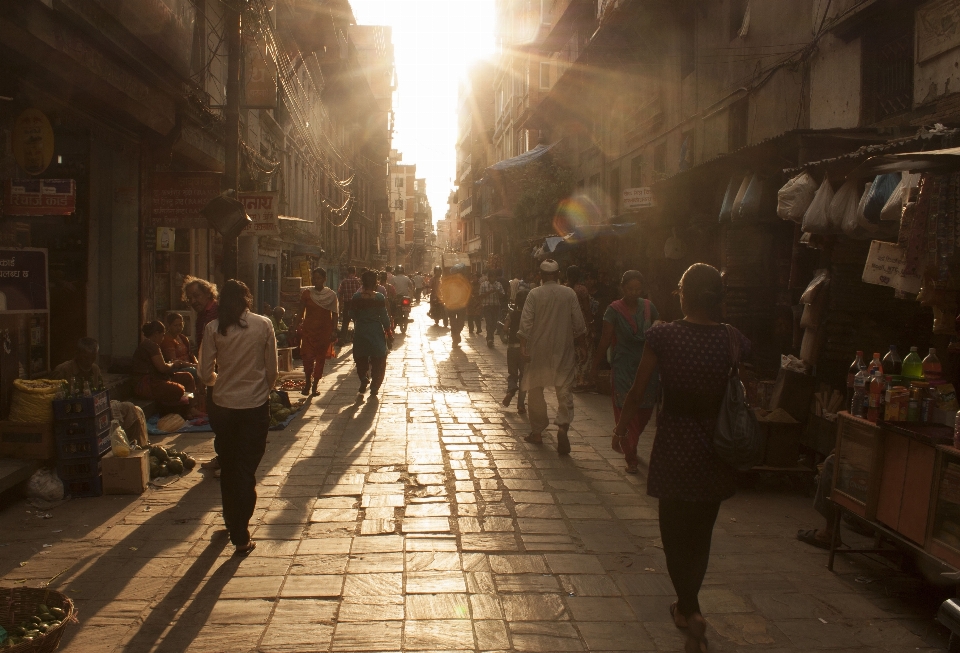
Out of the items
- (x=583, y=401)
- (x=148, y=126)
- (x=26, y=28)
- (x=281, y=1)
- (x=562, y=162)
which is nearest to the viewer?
(x=26, y=28)

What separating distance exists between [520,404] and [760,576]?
5968 mm

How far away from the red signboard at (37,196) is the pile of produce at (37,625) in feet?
14.6

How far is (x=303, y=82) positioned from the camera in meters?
28.2

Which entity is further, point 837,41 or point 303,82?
point 303,82

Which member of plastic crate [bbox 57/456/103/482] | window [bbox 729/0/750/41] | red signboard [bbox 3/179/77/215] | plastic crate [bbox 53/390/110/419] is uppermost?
window [bbox 729/0/750/41]

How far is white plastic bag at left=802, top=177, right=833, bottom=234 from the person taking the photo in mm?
7340

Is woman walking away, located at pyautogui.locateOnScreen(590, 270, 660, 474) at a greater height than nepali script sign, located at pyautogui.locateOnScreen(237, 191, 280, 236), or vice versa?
nepali script sign, located at pyautogui.locateOnScreen(237, 191, 280, 236)

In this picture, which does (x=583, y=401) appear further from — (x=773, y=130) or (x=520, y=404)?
(x=773, y=130)

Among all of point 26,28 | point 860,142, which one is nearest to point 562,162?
point 860,142

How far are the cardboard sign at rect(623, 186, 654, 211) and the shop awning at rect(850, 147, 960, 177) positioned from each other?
32.9 feet

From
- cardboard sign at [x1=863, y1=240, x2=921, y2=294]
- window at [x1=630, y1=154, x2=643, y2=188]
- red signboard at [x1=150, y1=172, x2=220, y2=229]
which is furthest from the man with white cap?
window at [x1=630, y1=154, x2=643, y2=188]

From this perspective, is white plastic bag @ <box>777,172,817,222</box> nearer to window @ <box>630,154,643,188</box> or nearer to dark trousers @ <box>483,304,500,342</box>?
dark trousers @ <box>483,304,500,342</box>

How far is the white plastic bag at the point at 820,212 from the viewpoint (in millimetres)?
7340

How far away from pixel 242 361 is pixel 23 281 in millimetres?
2619
